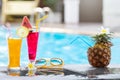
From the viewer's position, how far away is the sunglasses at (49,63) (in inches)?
97.2

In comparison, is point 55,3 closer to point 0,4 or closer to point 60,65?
point 0,4

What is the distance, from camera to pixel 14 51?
2262mm

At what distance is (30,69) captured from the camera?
233 cm

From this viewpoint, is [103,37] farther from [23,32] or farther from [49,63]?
[23,32]

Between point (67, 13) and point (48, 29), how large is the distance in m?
2.67

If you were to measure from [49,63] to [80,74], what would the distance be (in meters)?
0.27

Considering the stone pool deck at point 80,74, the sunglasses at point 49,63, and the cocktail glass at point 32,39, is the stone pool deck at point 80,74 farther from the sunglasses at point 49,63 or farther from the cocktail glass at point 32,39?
the cocktail glass at point 32,39

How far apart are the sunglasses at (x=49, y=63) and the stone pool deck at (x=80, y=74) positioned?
0.16ft

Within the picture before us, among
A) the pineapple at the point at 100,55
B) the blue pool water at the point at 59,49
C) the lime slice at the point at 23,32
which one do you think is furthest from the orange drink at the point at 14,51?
the blue pool water at the point at 59,49

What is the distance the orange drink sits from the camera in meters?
2.25

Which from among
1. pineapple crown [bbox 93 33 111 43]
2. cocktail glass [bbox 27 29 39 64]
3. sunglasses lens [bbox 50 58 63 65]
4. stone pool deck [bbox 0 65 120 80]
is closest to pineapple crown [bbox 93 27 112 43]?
pineapple crown [bbox 93 33 111 43]

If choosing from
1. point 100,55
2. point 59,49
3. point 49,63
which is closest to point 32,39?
point 49,63

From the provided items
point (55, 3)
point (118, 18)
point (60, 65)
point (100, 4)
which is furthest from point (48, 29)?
point (60, 65)

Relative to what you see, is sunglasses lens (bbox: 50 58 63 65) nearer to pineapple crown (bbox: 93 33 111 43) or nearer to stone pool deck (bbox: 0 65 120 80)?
stone pool deck (bbox: 0 65 120 80)
